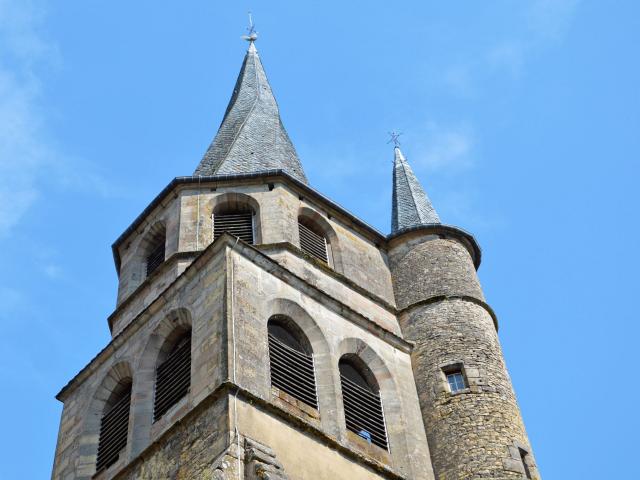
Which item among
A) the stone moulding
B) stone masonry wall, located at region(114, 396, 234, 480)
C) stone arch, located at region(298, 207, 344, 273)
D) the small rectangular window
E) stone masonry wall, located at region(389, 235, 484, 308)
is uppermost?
stone arch, located at region(298, 207, 344, 273)

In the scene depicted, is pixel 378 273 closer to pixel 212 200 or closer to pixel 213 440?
pixel 212 200

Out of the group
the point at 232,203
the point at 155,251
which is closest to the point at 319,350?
the point at 232,203

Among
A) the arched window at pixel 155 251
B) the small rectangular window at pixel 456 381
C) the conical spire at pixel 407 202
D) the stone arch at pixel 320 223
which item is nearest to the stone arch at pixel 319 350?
the small rectangular window at pixel 456 381

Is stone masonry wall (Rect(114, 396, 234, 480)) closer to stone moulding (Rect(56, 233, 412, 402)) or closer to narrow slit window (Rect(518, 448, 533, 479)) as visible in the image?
stone moulding (Rect(56, 233, 412, 402))

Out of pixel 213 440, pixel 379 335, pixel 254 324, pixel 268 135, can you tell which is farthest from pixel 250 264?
pixel 268 135

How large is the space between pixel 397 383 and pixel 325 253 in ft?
10.8

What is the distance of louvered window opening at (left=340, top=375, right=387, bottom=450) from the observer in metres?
15.6

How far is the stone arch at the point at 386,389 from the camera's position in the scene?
618 inches

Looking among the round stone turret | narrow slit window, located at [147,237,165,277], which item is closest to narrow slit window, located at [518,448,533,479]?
the round stone turret

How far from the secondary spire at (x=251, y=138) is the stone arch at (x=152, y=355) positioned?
4.55 meters

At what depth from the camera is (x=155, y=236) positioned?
1970cm

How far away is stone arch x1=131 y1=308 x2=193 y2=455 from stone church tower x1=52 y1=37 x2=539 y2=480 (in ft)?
0.08

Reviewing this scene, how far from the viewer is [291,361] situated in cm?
1542

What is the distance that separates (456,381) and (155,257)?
5.88 m
